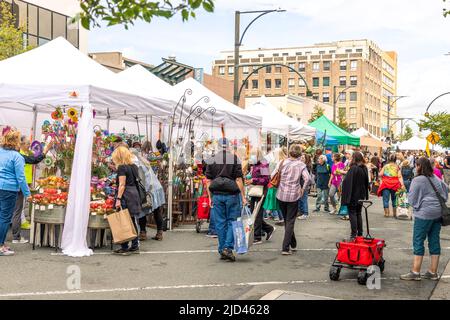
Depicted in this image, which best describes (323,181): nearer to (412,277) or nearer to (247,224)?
(247,224)

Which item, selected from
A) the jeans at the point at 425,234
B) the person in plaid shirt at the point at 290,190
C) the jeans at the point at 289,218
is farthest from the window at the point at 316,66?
the jeans at the point at 425,234

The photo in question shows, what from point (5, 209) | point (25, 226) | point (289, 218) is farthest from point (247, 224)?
point (25, 226)

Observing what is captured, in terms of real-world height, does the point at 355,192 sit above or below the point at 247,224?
above

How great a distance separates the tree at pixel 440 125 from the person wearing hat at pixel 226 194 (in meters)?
52.5

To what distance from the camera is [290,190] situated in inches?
356

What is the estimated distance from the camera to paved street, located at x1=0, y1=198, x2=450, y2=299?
6508 mm

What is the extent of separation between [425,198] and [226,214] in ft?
9.19

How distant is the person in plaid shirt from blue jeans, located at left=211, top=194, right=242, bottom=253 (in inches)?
37.6

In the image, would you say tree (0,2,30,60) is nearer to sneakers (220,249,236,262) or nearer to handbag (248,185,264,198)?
handbag (248,185,264,198)

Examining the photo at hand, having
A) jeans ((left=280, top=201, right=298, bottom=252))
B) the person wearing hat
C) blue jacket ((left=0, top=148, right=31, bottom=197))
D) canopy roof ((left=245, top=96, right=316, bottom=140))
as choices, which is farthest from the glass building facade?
jeans ((left=280, top=201, right=298, bottom=252))

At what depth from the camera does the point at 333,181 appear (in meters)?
15.7
